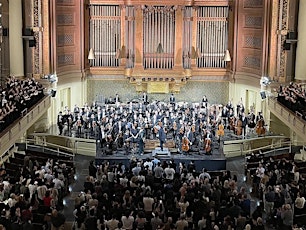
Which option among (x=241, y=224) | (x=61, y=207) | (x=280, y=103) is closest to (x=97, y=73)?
(x=280, y=103)

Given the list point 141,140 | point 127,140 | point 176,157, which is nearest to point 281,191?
point 176,157

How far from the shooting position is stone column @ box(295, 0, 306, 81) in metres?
28.0

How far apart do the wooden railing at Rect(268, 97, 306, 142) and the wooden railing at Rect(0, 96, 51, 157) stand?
974cm

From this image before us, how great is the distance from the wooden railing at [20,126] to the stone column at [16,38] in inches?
90.9

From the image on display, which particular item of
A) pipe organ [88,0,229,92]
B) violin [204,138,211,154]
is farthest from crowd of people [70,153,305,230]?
pipe organ [88,0,229,92]

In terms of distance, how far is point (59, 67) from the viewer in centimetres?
3117

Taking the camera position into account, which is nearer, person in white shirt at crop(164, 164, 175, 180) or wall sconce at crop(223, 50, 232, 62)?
person in white shirt at crop(164, 164, 175, 180)

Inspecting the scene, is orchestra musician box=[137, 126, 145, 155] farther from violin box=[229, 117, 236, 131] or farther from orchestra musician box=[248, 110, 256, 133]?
orchestra musician box=[248, 110, 256, 133]

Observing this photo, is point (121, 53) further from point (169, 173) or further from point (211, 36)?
point (169, 173)

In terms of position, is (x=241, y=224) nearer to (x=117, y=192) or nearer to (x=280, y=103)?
(x=117, y=192)

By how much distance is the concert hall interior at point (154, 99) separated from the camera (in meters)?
18.6

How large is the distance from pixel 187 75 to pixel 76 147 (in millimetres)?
8918

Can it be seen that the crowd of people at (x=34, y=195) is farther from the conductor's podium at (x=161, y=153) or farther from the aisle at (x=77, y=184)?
the conductor's podium at (x=161, y=153)

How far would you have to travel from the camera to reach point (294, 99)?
2380cm
